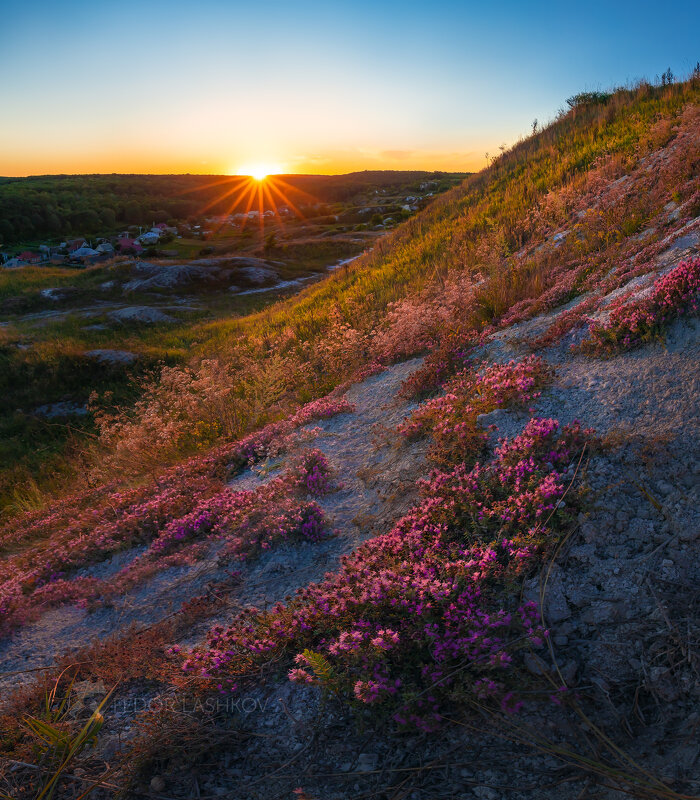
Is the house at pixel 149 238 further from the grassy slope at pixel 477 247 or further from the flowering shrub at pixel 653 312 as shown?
the flowering shrub at pixel 653 312

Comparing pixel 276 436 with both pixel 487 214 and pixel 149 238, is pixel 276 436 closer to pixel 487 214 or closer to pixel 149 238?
pixel 487 214

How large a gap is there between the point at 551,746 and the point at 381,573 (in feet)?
4.90

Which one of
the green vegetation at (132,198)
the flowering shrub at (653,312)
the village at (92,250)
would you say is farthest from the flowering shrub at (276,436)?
the green vegetation at (132,198)

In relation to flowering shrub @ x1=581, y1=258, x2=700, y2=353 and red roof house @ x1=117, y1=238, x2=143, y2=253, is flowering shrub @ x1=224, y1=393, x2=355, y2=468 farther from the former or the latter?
red roof house @ x1=117, y1=238, x2=143, y2=253

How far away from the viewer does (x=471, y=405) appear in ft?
17.8

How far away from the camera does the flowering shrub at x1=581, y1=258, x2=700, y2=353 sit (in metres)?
4.71

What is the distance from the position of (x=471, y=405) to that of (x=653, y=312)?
215 centimetres

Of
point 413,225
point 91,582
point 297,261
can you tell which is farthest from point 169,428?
point 297,261

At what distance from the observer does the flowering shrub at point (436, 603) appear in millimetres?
2805

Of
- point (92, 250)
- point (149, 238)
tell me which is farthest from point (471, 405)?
point (149, 238)

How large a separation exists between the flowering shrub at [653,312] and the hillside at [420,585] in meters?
0.02

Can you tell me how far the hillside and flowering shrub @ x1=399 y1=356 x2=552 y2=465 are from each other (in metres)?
0.04

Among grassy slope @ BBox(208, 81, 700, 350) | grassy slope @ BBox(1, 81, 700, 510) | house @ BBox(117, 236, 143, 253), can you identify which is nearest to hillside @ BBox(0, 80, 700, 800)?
grassy slope @ BBox(1, 81, 700, 510)

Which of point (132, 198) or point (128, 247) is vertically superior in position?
point (132, 198)
